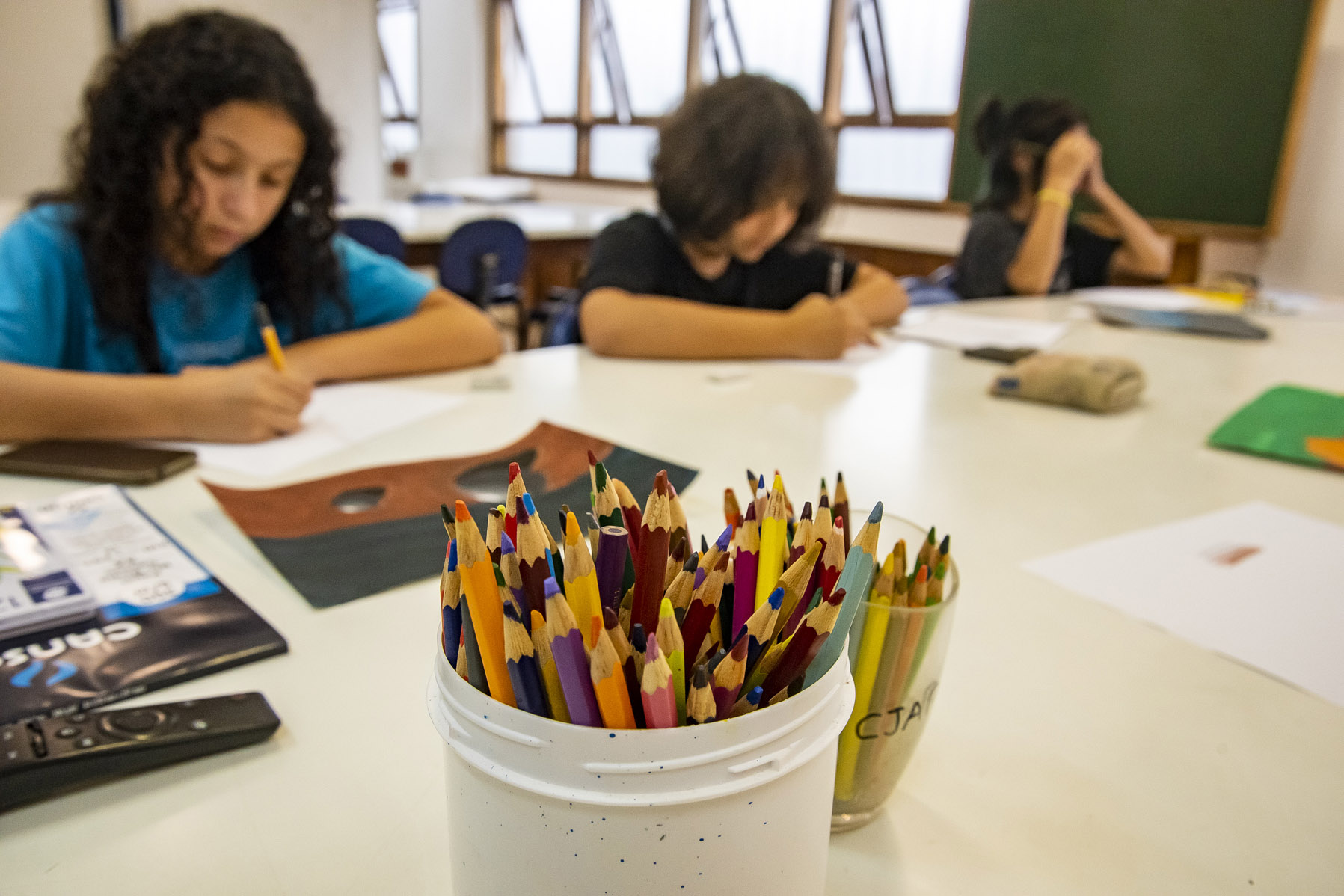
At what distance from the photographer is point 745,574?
30 cm

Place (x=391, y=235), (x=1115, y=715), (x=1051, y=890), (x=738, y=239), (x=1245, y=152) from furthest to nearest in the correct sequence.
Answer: (x=1245, y=152) < (x=391, y=235) < (x=738, y=239) < (x=1115, y=715) < (x=1051, y=890)

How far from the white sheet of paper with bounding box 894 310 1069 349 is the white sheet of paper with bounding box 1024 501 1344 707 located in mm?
762

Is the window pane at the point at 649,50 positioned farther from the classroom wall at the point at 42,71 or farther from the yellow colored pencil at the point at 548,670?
the yellow colored pencil at the point at 548,670

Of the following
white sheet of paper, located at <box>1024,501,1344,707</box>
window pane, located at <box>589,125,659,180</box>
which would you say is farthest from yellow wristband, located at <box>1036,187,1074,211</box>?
window pane, located at <box>589,125,659,180</box>

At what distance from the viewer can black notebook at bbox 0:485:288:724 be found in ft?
1.55

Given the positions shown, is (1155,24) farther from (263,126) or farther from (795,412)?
(263,126)

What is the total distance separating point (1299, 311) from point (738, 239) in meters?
1.41

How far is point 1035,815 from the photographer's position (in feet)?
1.38

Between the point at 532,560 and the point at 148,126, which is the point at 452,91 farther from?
the point at 532,560

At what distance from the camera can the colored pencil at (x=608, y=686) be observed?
0.80 feet

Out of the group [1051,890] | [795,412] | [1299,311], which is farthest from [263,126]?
[1299,311]

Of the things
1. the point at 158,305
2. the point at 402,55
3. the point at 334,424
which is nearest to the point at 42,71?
the point at 158,305

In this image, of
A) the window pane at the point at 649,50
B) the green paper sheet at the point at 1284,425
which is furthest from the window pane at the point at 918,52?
the green paper sheet at the point at 1284,425

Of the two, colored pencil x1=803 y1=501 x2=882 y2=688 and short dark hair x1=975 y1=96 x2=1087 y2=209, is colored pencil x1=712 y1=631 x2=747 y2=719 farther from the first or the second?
short dark hair x1=975 y1=96 x2=1087 y2=209
